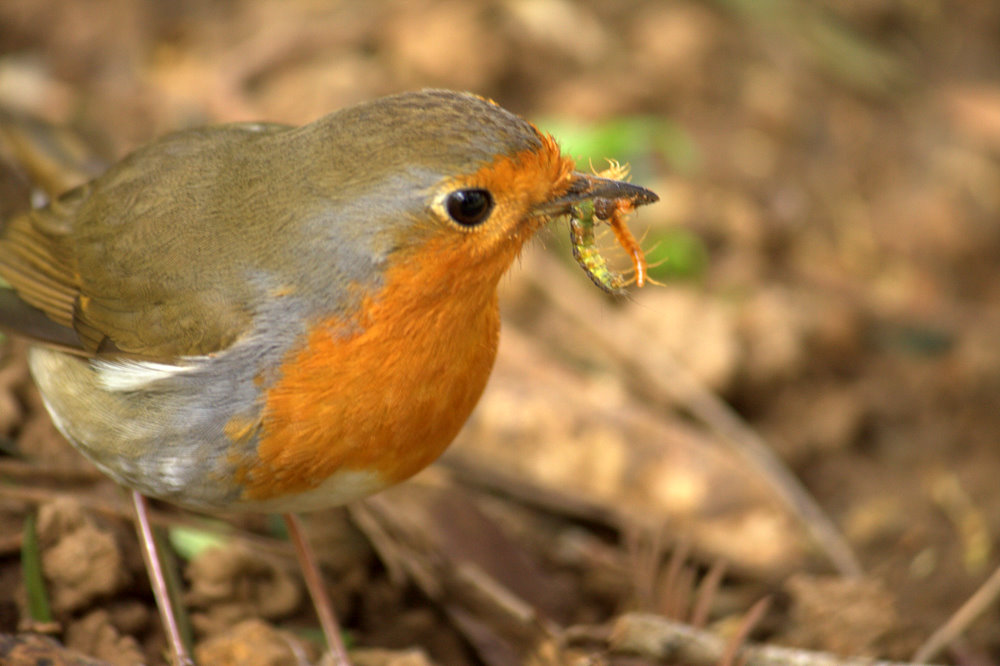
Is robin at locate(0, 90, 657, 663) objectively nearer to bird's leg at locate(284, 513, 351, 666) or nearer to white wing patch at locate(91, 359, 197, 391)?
white wing patch at locate(91, 359, 197, 391)

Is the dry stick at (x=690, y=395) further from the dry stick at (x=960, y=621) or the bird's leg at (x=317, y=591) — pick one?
the bird's leg at (x=317, y=591)

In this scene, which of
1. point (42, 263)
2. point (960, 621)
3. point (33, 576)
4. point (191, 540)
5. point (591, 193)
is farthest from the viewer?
point (960, 621)

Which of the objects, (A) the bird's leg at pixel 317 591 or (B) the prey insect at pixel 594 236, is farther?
(A) the bird's leg at pixel 317 591

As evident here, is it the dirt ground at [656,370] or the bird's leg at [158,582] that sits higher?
the dirt ground at [656,370]

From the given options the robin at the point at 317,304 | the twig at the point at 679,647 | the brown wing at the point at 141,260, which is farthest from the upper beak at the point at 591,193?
the twig at the point at 679,647

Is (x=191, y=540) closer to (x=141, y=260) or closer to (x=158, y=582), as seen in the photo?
(x=158, y=582)

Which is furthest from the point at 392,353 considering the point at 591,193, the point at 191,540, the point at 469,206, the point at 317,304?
the point at 191,540
